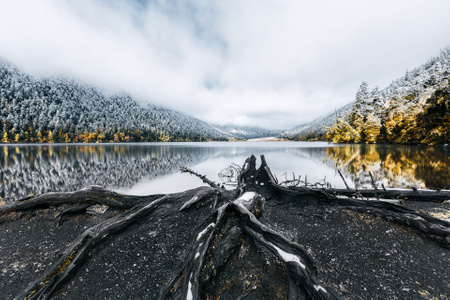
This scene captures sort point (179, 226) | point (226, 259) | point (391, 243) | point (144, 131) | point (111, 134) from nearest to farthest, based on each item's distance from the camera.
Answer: point (226, 259), point (391, 243), point (179, 226), point (111, 134), point (144, 131)

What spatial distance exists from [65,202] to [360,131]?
294 feet

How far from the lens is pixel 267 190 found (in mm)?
8086

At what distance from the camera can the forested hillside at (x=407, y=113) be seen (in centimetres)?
4344

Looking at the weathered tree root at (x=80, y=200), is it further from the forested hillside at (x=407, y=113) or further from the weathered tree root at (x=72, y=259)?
the forested hillside at (x=407, y=113)

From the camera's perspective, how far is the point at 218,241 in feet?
13.0

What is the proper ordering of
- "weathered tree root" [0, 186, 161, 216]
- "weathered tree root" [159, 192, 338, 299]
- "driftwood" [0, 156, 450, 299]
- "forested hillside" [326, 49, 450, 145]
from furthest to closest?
"forested hillside" [326, 49, 450, 145], "weathered tree root" [0, 186, 161, 216], "driftwood" [0, 156, 450, 299], "weathered tree root" [159, 192, 338, 299]

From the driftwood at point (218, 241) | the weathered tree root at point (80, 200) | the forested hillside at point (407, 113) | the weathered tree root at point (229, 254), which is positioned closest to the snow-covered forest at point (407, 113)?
the forested hillside at point (407, 113)

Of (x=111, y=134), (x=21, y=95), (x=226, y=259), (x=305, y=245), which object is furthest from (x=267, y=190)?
(x=21, y=95)

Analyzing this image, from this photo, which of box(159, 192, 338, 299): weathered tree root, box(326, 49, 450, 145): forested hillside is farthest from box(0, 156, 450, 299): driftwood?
box(326, 49, 450, 145): forested hillside

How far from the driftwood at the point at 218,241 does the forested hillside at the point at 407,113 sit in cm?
5816

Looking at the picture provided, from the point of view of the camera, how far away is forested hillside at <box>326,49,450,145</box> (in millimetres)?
43438

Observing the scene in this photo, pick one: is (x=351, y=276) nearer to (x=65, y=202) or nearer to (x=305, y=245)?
(x=305, y=245)

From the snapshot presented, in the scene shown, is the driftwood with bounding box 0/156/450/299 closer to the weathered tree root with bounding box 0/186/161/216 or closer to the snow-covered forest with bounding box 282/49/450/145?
the weathered tree root with bounding box 0/186/161/216

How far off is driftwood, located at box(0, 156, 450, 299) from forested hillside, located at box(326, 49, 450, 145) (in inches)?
2290
